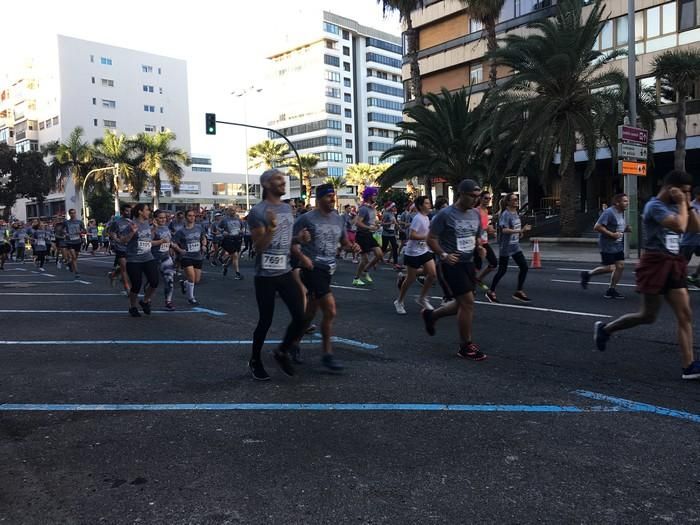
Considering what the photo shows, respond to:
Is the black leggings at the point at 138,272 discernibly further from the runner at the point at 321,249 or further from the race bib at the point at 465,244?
the race bib at the point at 465,244

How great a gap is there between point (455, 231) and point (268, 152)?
68453 millimetres

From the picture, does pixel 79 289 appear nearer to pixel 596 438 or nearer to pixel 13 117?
pixel 596 438

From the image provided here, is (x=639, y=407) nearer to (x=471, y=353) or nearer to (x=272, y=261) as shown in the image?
(x=471, y=353)

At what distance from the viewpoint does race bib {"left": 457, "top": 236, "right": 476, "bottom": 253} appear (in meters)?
6.19

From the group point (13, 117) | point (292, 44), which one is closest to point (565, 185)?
point (292, 44)

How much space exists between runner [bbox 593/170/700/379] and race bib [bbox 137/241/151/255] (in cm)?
701

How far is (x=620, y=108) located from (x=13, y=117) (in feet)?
290

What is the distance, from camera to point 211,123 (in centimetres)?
2988

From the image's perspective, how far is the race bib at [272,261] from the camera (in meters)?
5.32

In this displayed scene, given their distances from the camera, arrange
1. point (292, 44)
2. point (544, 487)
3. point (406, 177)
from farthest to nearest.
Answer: point (292, 44) < point (406, 177) < point (544, 487)

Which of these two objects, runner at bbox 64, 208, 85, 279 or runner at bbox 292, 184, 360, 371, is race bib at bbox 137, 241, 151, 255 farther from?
runner at bbox 64, 208, 85, 279

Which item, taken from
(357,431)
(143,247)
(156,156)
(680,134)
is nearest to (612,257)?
(357,431)

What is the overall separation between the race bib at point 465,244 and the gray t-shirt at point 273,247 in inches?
72.9

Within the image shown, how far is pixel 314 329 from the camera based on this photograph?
7.76 m
